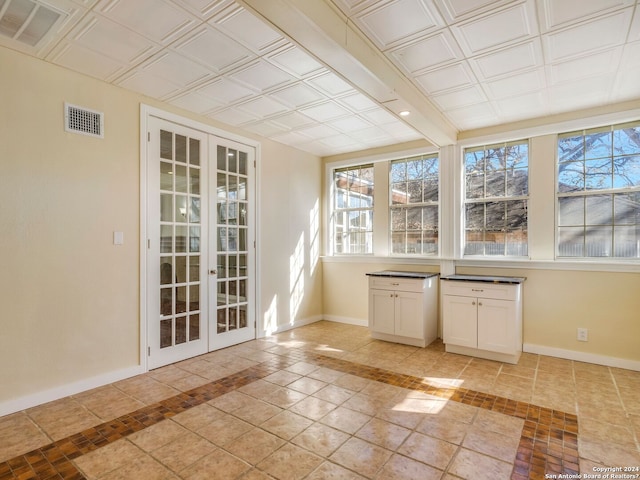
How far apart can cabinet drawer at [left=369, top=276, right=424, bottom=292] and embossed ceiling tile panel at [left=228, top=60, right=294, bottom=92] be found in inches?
105

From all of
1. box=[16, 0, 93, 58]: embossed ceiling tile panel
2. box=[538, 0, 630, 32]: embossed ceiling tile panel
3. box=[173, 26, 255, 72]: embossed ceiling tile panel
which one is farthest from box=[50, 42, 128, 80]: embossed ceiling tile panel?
box=[538, 0, 630, 32]: embossed ceiling tile panel

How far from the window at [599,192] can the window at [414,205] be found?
58.7 inches

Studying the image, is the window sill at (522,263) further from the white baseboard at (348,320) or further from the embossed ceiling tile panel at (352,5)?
the embossed ceiling tile panel at (352,5)

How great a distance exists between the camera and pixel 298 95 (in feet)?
11.3

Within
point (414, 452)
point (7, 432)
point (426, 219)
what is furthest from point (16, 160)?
point (426, 219)

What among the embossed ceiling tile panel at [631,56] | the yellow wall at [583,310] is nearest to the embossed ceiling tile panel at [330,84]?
the embossed ceiling tile panel at [631,56]

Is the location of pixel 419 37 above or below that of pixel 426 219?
above

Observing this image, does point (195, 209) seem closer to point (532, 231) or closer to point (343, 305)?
point (343, 305)

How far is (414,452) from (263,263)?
3.18m

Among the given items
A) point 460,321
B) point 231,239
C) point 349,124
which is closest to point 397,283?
point 460,321

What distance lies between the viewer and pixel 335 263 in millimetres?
5758

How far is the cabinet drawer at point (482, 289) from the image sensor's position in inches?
145

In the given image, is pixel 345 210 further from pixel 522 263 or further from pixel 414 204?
pixel 522 263

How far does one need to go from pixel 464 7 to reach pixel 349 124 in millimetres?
2200
